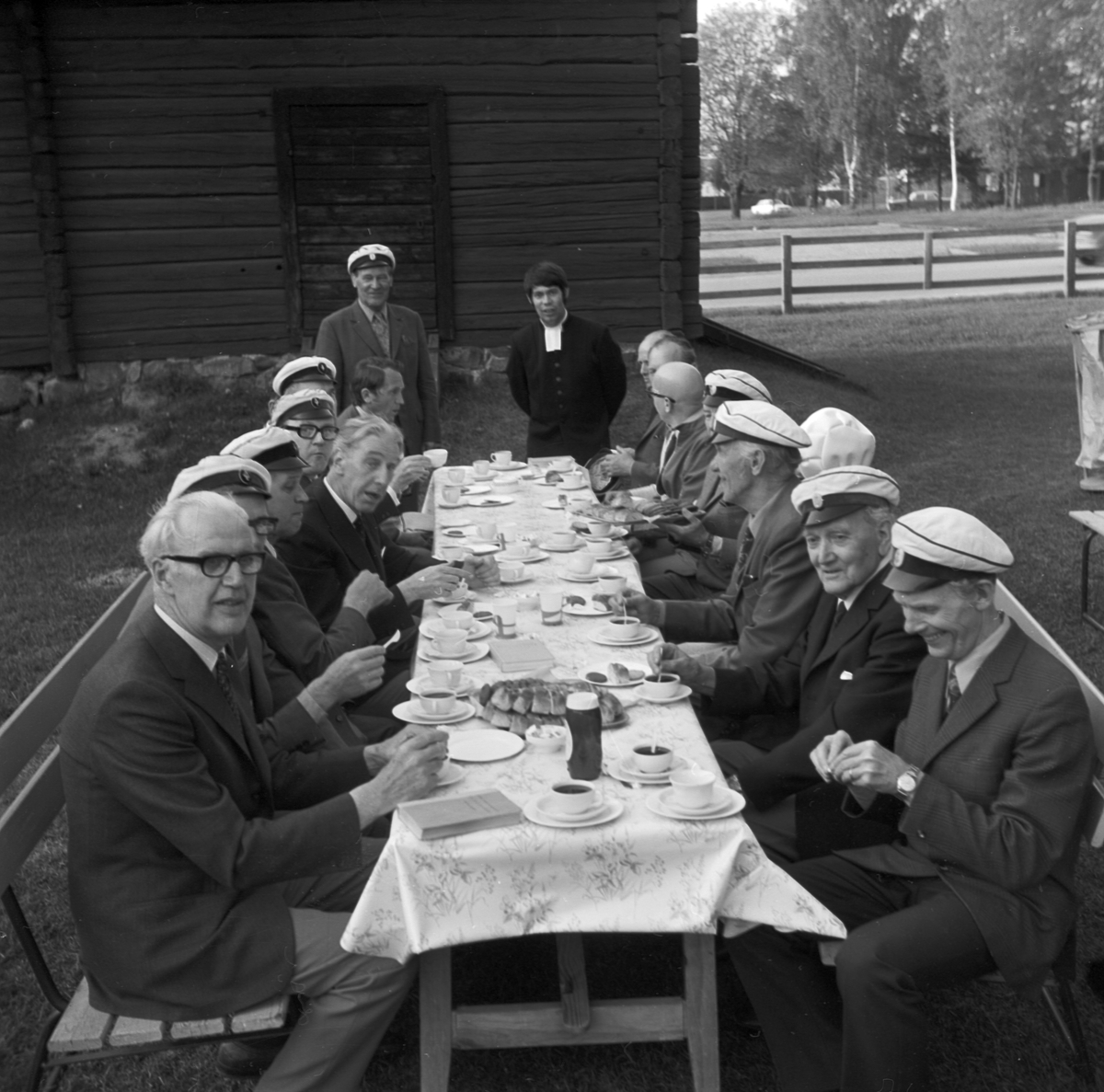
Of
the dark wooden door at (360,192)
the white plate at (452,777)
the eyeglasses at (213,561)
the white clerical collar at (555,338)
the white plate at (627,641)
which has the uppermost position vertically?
the dark wooden door at (360,192)

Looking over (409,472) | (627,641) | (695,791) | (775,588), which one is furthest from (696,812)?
(409,472)

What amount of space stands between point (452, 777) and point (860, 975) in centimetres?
110

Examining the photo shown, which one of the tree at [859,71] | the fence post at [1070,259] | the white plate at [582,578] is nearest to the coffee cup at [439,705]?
the white plate at [582,578]

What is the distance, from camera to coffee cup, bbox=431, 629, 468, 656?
169 inches

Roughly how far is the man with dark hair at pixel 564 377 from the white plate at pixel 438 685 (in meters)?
5.27

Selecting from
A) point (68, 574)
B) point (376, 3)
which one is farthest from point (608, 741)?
point (376, 3)

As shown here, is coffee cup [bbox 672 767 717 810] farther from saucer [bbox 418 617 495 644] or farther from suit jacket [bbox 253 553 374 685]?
suit jacket [bbox 253 553 374 685]

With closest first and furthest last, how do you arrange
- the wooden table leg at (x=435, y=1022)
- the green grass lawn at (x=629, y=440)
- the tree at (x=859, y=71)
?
1. the wooden table leg at (x=435, y=1022)
2. the green grass lawn at (x=629, y=440)
3. the tree at (x=859, y=71)

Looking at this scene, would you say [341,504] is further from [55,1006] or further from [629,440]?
[629,440]

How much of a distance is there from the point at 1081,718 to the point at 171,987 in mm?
2264

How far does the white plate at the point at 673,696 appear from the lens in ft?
12.5

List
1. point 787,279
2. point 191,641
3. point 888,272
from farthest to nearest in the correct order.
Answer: point 888,272 → point 787,279 → point 191,641

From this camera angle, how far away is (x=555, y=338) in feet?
29.7

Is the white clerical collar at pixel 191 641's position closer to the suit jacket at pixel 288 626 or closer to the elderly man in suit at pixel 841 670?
the suit jacket at pixel 288 626
